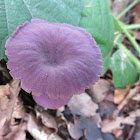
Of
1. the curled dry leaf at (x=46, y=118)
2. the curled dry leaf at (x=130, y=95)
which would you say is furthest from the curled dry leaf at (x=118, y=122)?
the curled dry leaf at (x=46, y=118)

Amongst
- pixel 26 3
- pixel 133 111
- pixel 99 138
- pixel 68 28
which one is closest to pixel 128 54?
pixel 133 111

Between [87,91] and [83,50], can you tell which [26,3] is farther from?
[87,91]

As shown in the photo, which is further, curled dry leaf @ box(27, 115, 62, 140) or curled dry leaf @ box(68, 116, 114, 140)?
curled dry leaf @ box(68, 116, 114, 140)

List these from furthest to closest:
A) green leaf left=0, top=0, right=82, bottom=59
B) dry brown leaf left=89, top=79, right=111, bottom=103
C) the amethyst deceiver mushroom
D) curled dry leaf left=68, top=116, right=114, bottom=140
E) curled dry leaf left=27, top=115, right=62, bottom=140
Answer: dry brown leaf left=89, top=79, right=111, bottom=103
curled dry leaf left=68, top=116, right=114, bottom=140
curled dry leaf left=27, top=115, right=62, bottom=140
green leaf left=0, top=0, right=82, bottom=59
the amethyst deceiver mushroom

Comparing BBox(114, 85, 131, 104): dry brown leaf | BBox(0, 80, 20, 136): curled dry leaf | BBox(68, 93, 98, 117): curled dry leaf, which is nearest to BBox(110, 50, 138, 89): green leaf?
BBox(114, 85, 131, 104): dry brown leaf

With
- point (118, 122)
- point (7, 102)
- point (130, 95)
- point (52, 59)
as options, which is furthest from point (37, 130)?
point (130, 95)

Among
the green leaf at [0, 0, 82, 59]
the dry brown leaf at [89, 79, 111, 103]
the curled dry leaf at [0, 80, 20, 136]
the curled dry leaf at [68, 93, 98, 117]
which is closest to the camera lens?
the green leaf at [0, 0, 82, 59]

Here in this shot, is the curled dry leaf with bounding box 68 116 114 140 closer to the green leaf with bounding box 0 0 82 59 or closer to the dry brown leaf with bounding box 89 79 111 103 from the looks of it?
the dry brown leaf with bounding box 89 79 111 103
